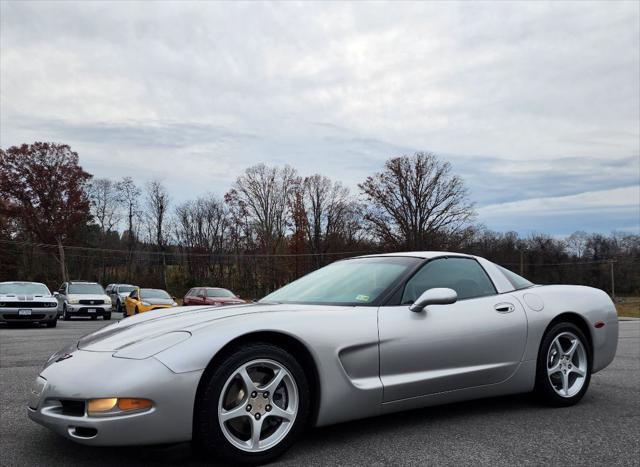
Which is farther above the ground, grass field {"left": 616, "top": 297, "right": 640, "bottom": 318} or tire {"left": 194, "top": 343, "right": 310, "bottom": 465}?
tire {"left": 194, "top": 343, "right": 310, "bottom": 465}

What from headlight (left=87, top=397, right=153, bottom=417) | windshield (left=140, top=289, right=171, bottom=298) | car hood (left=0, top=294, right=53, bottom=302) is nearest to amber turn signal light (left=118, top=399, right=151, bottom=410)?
headlight (left=87, top=397, right=153, bottom=417)

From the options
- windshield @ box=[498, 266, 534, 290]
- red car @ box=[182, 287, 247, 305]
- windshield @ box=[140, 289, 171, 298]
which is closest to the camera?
windshield @ box=[498, 266, 534, 290]

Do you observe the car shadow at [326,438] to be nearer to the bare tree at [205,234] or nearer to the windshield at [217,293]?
the windshield at [217,293]

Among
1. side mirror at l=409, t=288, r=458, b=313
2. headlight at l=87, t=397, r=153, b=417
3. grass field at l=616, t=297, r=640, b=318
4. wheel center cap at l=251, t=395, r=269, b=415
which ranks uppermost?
side mirror at l=409, t=288, r=458, b=313

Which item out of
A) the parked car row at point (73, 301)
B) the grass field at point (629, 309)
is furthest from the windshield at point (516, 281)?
the grass field at point (629, 309)

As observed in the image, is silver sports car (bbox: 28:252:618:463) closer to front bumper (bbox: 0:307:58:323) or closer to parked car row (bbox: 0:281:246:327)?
parked car row (bbox: 0:281:246:327)

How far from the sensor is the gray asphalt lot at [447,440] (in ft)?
10.4

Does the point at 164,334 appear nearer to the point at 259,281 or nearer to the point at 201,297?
the point at 201,297

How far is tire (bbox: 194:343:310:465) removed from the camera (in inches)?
117

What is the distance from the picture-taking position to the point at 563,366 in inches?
184

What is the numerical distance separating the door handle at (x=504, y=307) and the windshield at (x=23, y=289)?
1584 cm

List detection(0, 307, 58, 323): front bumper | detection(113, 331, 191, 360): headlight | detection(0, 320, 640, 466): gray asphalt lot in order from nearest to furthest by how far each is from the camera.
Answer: detection(113, 331, 191, 360): headlight
detection(0, 320, 640, 466): gray asphalt lot
detection(0, 307, 58, 323): front bumper

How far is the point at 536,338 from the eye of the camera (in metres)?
4.45

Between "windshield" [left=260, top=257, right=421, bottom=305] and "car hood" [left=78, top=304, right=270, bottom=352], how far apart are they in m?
0.48
